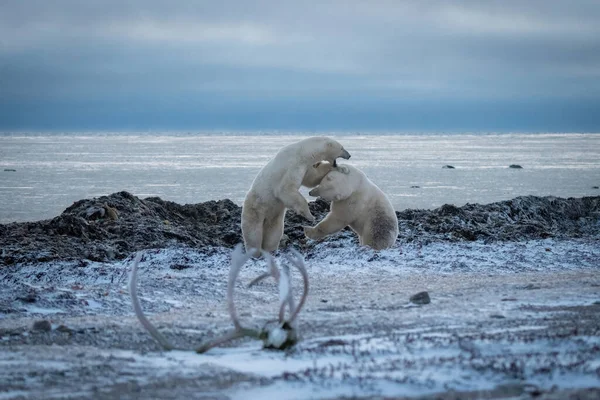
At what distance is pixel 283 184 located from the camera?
870 cm

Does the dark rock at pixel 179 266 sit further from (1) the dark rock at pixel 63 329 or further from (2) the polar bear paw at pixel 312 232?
(1) the dark rock at pixel 63 329

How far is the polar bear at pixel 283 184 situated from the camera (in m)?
8.70

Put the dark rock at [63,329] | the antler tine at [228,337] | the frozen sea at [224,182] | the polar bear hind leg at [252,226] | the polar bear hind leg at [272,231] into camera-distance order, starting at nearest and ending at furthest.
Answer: the antler tine at [228,337] → the dark rock at [63,329] → the polar bear hind leg at [252,226] → the polar bear hind leg at [272,231] → the frozen sea at [224,182]

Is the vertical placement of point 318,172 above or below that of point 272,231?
above

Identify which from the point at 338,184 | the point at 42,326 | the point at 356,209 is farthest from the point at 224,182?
the point at 42,326

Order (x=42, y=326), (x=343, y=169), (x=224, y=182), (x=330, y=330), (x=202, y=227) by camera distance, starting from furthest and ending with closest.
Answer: (x=224, y=182) < (x=202, y=227) < (x=343, y=169) < (x=42, y=326) < (x=330, y=330)

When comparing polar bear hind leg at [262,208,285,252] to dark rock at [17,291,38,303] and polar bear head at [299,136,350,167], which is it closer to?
polar bear head at [299,136,350,167]

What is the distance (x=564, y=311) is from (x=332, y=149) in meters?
3.70

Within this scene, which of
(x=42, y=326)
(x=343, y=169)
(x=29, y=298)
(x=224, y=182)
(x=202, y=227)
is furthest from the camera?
(x=224, y=182)

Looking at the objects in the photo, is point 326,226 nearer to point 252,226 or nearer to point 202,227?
point 252,226

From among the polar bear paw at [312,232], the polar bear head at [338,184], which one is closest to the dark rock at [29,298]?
the polar bear head at [338,184]

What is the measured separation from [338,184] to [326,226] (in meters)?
0.76

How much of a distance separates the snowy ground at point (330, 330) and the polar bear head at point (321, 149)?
1278mm

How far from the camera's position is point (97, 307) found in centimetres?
678
